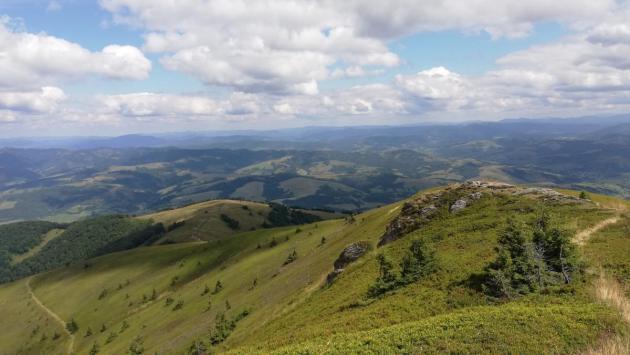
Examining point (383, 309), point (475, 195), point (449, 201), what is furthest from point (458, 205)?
point (383, 309)

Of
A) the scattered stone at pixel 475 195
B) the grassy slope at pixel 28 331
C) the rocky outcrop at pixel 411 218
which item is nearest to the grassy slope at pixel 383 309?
the scattered stone at pixel 475 195

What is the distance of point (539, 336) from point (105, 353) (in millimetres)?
99881

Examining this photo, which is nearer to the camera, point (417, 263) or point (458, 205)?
point (417, 263)

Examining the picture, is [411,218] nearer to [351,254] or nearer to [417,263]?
[351,254]

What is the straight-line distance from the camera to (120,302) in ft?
459

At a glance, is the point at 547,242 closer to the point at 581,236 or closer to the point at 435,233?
the point at 581,236

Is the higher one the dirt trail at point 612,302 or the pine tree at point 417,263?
the dirt trail at point 612,302

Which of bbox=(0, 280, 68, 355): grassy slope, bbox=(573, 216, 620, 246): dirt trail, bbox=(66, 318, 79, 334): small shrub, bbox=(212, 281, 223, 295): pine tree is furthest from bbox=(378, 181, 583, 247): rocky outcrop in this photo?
bbox=(66, 318, 79, 334): small shrub

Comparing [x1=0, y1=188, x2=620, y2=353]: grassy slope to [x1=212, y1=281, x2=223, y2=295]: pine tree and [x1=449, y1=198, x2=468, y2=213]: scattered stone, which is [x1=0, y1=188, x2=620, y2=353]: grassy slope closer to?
Result: [x1=449, y1=198, x2=468, y2=213]: scattered stone

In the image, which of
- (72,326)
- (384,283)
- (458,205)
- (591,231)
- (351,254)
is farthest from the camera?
(72,326)

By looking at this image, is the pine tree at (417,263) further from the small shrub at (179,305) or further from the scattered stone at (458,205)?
the small shrub at (179,305)

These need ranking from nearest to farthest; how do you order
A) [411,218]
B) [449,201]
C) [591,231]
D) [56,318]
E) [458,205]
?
[591,231]
[458,205]
[411,218]
[449,201]
[56,318]

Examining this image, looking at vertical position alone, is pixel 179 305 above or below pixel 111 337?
above

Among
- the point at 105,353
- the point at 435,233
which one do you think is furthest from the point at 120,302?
the point at 435,233
